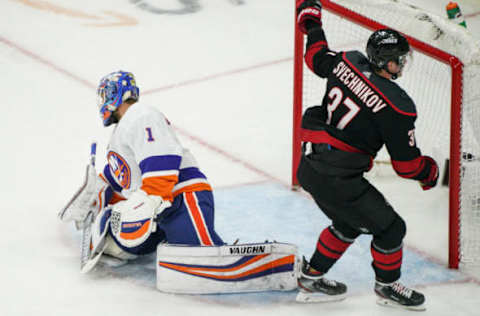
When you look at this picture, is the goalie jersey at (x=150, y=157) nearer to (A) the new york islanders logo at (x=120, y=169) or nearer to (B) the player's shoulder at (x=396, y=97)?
(A) the new york islanders logo at (x=120, y=169)

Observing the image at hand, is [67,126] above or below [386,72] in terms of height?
below

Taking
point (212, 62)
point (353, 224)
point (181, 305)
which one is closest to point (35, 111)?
point (212, 62)

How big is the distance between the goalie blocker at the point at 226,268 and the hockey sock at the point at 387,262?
0.33 m

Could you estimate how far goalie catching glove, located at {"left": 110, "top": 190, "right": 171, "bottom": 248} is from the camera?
9.83ft

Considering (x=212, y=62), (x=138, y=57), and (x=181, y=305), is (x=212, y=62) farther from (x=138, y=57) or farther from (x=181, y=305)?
(x=181, y=305)

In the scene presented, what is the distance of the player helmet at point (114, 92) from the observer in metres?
3.22

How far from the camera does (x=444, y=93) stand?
397 cm

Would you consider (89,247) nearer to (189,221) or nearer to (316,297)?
(189,221)

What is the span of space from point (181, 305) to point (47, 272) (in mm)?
639

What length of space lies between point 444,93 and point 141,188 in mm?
1709

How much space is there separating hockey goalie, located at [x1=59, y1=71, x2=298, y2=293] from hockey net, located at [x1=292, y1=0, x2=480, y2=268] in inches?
31.1

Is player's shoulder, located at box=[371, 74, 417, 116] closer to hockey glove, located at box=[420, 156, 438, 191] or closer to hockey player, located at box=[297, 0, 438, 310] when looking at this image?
hockey player, located at box=[297, 0, 438, 310]

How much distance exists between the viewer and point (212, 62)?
20.2 feet

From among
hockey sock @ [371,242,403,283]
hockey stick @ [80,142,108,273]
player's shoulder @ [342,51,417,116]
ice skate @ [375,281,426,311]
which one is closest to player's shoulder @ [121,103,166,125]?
hockey stick @ [80,142,108,273]
